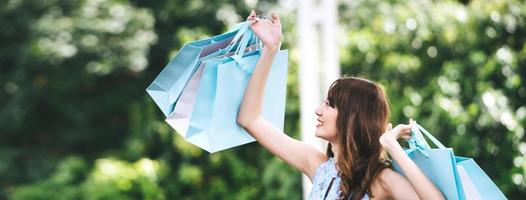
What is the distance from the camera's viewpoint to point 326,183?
6.24 ft

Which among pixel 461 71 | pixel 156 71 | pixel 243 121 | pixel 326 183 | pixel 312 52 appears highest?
pixel 243 121

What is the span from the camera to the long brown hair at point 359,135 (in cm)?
183

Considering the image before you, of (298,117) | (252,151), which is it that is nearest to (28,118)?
(252,151)

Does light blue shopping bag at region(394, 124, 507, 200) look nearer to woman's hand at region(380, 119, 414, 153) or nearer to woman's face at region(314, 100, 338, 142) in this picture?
woman's hand at region(380, 119, 414, 153)

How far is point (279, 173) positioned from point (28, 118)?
13.1ft

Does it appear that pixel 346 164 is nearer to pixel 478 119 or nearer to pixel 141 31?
pixel 478 119

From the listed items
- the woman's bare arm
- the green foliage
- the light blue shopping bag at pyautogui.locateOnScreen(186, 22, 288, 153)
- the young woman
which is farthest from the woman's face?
the green foliage

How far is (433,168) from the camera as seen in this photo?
1.79 m

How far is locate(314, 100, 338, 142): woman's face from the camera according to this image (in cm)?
188

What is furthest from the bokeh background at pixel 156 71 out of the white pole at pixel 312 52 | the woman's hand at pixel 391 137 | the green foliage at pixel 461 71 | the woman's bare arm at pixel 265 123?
the woman's hand at pixel 391 137

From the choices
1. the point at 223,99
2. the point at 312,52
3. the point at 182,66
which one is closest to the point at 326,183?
the point at 223,99

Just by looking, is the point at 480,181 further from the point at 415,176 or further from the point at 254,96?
the point at 254,96

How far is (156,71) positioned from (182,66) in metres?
7.20

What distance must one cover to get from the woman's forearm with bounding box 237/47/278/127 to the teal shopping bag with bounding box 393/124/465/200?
373 millimetres
